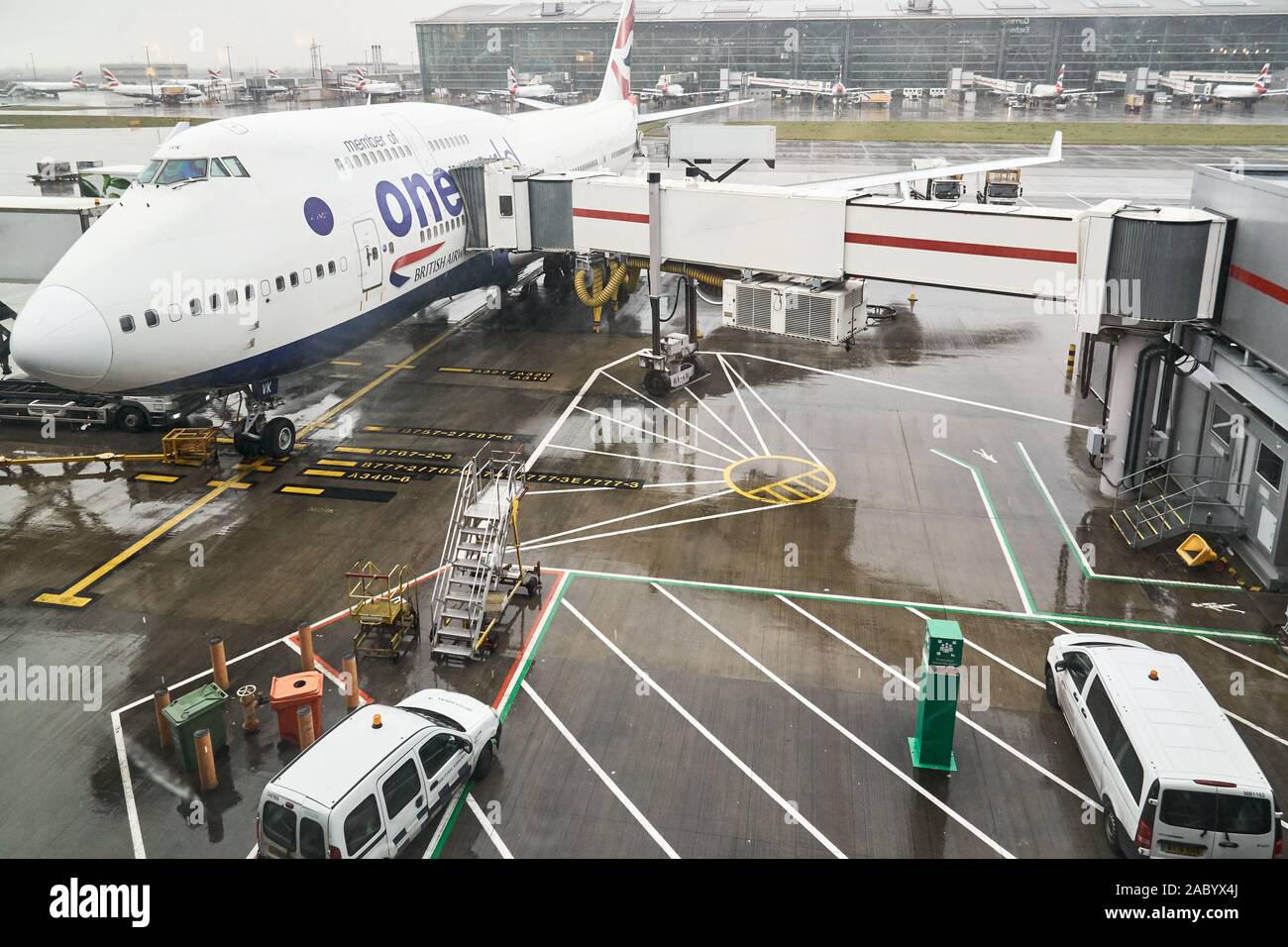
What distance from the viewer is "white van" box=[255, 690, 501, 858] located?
1335 cm

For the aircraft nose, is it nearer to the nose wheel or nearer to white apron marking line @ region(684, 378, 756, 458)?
the nose wheel

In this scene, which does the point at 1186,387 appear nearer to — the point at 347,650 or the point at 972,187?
the point at 347,650

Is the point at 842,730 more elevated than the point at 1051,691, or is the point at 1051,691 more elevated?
the point at 1051,691

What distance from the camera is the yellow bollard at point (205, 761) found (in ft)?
51.8

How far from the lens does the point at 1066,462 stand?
94.2 ft

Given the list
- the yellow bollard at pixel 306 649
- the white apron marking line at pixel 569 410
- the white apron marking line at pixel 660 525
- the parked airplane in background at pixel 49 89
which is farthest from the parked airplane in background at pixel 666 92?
the yellow bollard at pixel 306 649

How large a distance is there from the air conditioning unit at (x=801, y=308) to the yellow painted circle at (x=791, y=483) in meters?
4.36

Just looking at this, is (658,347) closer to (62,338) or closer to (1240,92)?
(62,338)

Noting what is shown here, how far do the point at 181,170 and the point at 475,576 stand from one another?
14.3m

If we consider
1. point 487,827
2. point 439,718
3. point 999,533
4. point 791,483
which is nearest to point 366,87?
point 791,483

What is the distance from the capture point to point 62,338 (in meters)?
22.5

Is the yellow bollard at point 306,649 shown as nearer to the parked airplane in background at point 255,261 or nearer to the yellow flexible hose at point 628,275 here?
the parked airplane in background at point 255,261

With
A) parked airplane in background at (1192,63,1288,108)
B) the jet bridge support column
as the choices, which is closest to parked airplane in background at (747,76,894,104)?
parked airplane in background at (1192,63,1288,108)

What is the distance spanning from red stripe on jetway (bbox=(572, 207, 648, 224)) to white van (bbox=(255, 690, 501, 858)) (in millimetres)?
22064
